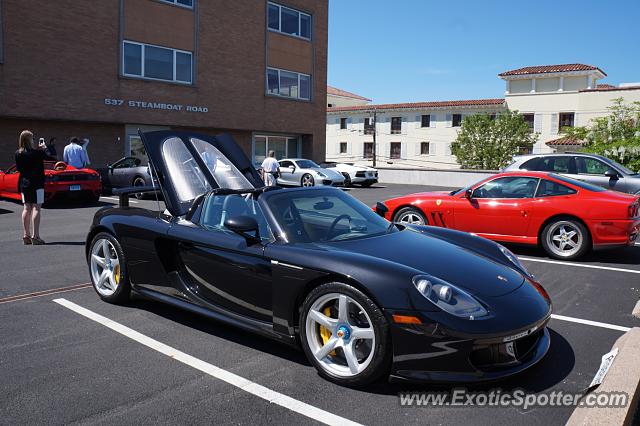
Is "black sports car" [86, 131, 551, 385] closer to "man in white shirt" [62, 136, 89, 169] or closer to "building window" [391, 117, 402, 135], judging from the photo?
"man in white shirt" [62, 136, 89, 169]

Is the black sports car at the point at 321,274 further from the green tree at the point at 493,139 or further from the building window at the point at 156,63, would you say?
the green tree at the point at 493,139

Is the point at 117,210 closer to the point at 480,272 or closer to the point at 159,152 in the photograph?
the point at 159,152

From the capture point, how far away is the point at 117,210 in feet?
17.5

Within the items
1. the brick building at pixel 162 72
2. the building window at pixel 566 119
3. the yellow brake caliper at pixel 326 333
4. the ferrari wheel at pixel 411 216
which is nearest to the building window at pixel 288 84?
the brick building at pixel 162 72

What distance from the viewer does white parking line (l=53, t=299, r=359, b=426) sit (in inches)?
122

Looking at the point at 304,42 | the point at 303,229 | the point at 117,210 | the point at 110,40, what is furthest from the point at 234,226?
the point at 304,42

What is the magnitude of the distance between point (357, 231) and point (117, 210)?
2431 millimetres

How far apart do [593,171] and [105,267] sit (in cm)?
1073

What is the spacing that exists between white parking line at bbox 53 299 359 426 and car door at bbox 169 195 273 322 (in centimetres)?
46

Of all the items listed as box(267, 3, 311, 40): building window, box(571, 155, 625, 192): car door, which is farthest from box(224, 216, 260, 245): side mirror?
box(267, 3, 311, 40): building window

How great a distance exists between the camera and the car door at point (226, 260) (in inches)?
154

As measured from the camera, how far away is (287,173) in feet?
75.0

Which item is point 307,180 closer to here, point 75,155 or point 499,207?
point 75,155

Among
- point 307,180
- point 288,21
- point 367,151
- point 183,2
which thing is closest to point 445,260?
point 307,180
